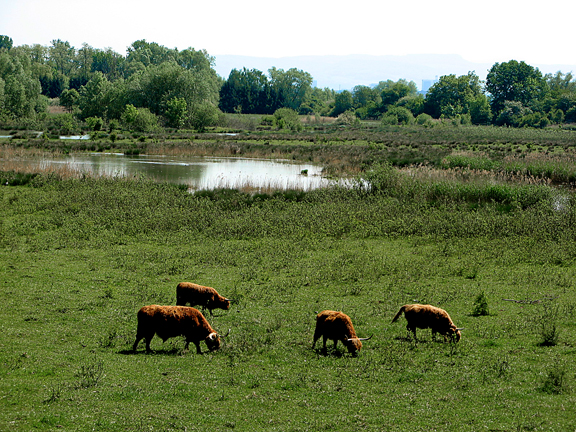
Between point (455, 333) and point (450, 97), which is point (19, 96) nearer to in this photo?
point (455, 333)

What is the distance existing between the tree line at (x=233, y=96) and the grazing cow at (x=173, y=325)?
9168 centimetres

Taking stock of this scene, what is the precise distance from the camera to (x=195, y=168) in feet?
185

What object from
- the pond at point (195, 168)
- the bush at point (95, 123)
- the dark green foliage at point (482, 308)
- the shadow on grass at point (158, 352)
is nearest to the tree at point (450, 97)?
the bush at point (95, 123)

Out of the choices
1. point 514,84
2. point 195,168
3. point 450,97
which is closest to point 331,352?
point 195,168

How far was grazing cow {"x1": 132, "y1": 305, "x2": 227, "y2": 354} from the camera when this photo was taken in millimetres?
11565

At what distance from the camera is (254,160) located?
6650 centimetres

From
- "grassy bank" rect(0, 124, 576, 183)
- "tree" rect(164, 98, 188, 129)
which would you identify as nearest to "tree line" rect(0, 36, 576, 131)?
"tree" rect(164, 98, 188, 129)

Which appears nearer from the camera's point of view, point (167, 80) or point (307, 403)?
point (307, 403)

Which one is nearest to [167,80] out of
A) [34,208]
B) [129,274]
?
[34,208]

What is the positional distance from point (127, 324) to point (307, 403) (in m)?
6.54

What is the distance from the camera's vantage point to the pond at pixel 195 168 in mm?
46125

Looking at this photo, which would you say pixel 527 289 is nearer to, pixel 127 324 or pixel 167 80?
pixel 127 324

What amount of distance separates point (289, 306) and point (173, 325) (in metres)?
5.19

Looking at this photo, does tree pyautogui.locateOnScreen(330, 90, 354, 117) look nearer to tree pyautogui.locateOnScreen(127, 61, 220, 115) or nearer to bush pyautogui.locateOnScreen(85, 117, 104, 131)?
tree pyautogui.locateOnScreen(127, 61, 220, 115)
